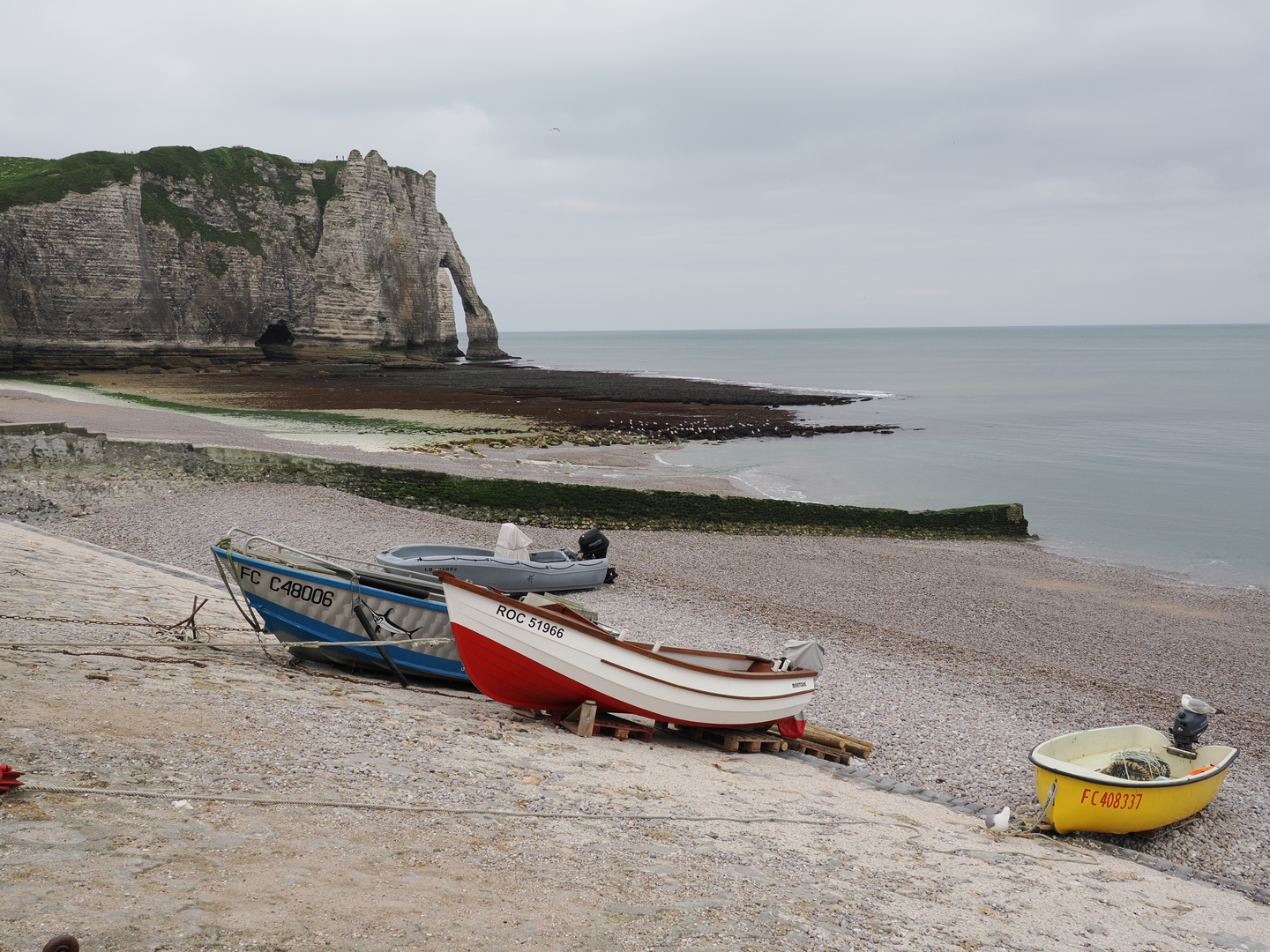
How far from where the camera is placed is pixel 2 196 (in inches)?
2281

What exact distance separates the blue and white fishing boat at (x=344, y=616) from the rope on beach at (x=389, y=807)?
4.04 meters

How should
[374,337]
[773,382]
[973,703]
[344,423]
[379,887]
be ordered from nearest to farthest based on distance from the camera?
[379,887] → [973,703] → [344,423] → [374,337] → [773,382]

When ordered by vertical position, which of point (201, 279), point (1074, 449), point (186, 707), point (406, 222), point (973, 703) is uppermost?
point (406, 222)

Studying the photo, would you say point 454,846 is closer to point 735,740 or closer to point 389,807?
point 389,807

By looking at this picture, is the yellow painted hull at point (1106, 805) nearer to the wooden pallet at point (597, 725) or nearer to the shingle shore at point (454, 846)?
the shingle shore at point (454, 846)

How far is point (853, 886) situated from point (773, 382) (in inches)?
3474

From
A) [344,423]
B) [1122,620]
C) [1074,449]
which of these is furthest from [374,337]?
[1122,620]

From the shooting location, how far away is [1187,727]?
9773mm

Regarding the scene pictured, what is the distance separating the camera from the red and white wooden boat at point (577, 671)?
861 cm

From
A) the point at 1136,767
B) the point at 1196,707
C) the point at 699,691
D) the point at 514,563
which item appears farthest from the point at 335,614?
the point at 1196,707

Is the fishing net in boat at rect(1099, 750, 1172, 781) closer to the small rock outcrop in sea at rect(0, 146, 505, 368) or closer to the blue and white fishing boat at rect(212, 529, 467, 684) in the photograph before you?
the blue and white fishing boat at rect(212, 529, 467, 684)

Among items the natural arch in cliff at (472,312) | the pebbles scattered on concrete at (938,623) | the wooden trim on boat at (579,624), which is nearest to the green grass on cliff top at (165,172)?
the natural arch in cliff at (472,312)

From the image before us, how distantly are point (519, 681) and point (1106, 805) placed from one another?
20.2 ft

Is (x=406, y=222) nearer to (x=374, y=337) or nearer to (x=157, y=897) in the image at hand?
(x=374, y=337)
